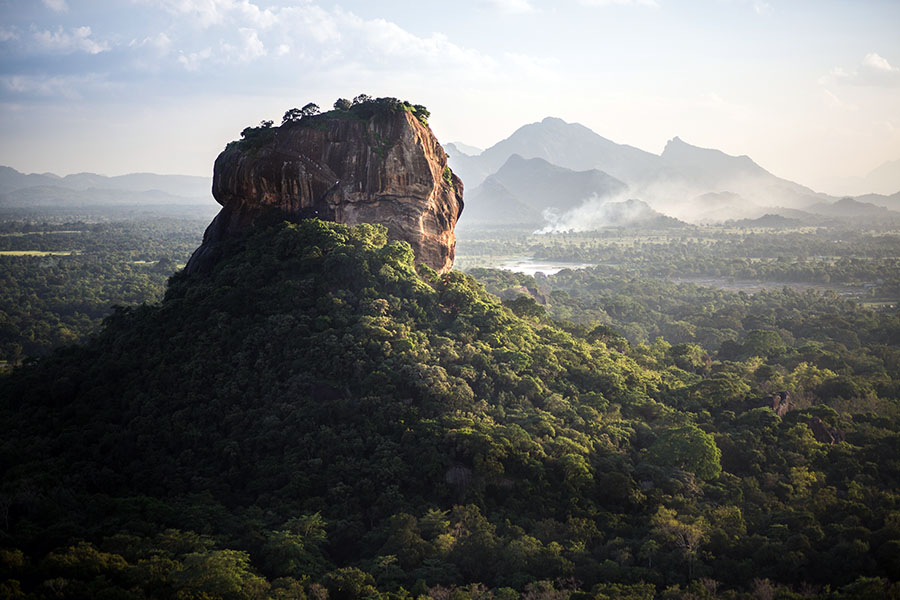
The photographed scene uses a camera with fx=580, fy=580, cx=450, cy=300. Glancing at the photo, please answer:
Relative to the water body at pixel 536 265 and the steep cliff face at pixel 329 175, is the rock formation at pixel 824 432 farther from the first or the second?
the water body at pixel 536 265

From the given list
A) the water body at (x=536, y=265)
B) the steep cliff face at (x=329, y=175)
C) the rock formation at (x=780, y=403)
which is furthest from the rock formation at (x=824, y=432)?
the water body at (x=536, y=265)

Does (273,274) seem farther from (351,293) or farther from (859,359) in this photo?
(859,359)

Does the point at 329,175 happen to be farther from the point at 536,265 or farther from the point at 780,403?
the point at 536,265

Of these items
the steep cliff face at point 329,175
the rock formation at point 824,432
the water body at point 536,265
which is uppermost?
the steep cliff face at point 329,175

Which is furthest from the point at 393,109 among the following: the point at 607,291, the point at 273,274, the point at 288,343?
the point at 607,291

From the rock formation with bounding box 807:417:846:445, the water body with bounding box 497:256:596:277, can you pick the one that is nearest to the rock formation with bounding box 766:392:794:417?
the rock formation with bounding box 807:417:846:445

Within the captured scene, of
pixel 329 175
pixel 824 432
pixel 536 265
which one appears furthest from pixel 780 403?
pixel 536 265

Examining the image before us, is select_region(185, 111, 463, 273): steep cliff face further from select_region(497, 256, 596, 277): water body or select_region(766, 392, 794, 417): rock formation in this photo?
select_region(497, 256, 596, 277): water body
